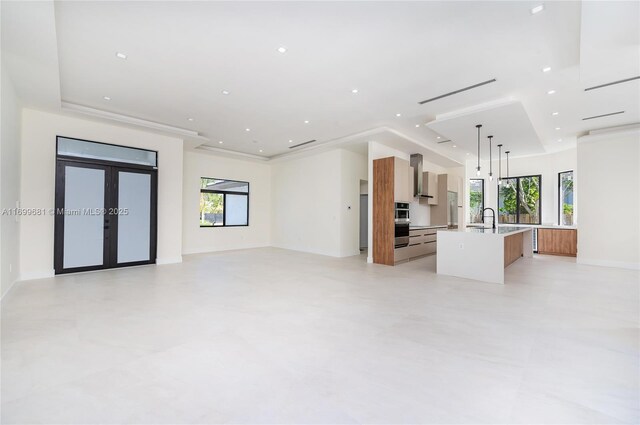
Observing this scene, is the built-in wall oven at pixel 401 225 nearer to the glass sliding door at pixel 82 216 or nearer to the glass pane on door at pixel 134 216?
the glass pane on door at pixel 134 216

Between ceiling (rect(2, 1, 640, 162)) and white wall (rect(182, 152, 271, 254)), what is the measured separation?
110 inches

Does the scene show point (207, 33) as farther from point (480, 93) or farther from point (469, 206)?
point (469, 206)

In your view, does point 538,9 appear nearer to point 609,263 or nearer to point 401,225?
point 401,225

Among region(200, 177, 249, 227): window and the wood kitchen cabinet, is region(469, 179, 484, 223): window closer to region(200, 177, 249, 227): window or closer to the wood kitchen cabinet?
the wood kitchen cabinet

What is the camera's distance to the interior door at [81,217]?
5500 millimetres

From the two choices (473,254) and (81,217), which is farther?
(81,217)

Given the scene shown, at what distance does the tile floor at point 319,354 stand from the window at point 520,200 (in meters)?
6.28

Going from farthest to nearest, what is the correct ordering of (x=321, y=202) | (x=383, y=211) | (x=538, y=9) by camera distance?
(x=321, y=202) < (x=383, y=211) < (x=538, y=9)

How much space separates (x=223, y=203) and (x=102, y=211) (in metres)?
3.84

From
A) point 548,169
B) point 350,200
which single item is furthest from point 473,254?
point 548,169

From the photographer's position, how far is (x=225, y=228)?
9492 mm

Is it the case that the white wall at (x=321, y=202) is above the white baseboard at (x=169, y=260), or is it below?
above

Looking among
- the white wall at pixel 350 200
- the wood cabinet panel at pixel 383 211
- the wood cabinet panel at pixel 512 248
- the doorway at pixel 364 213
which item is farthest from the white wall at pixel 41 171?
the wood cabinet panel at pixel 512 248

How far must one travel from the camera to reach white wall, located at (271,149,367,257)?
324 inches
